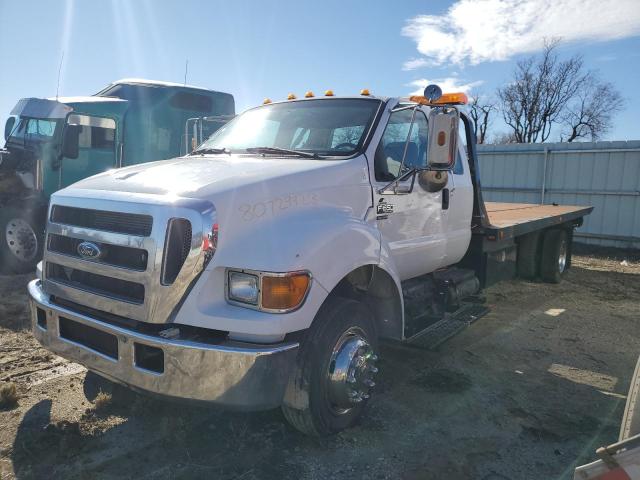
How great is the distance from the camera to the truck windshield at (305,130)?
367 cm

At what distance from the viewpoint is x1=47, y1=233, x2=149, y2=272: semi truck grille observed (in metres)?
2.66

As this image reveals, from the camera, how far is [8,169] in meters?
8.08

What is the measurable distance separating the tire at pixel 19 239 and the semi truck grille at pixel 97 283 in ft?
17.4

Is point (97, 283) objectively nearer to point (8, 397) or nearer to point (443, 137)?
point (8, 397)

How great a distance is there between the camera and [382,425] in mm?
3488

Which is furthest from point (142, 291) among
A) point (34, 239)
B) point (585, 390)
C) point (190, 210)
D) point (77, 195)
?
point (34, 239)

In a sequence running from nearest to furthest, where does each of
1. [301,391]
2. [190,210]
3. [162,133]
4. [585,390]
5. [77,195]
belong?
[190,210] < [301,391] < [77,195] < [585,390] < [162,133]

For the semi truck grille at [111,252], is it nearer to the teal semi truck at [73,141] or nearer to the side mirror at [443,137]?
the side mirror at [443,137]

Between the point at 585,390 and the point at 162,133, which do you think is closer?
the point at 585,390

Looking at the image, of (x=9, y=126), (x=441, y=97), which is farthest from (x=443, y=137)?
(x=9, y=126)

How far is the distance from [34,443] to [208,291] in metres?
1.59

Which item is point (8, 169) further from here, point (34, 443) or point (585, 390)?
point (585, 390)

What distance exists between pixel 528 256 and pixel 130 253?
20.8 feet

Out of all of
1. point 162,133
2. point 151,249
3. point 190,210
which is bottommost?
point 151,249
